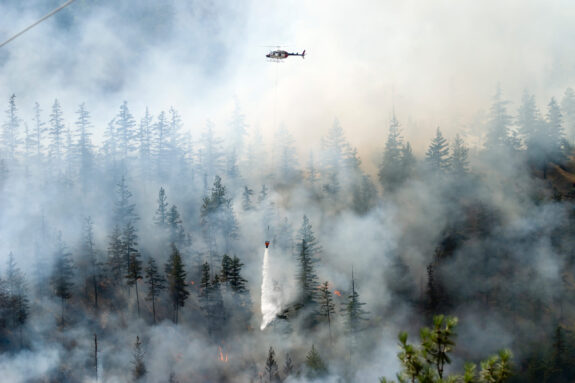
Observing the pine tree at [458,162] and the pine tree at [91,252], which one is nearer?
the pine tree at [91,252]

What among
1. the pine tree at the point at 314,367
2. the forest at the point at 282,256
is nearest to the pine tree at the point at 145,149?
the forest at the point at 282,256

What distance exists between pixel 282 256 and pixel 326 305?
Result: 51.3 ft

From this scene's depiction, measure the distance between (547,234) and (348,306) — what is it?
43.8 m

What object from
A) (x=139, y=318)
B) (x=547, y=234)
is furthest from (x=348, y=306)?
(x=547, y=234)

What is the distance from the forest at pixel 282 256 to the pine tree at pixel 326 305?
1.66 feet

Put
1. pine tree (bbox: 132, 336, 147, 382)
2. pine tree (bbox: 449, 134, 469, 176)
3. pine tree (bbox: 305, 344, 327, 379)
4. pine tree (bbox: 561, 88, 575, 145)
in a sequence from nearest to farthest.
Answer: pine tree (bbox: 305, 344, 327, 379) < pine tree (bbox: 132, 336, 147, 382) < pine tree (bbox: 449, 134, 469, 176) < pine tree (bbox: 561, 88, 575, 145)

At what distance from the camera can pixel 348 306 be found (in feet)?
240

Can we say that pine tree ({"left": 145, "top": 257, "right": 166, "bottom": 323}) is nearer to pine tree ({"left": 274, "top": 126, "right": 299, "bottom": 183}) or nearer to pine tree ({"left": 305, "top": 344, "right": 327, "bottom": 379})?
pine tree ({"left": 305, "top": 344, "right": 327, "bottom": 379})

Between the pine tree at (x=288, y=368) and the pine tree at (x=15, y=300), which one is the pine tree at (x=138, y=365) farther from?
the pine tree at (x=288, y=368)

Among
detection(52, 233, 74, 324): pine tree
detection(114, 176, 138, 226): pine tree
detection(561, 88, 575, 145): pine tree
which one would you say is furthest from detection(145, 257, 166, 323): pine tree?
detection(561, 88, 575, 145): pine tree

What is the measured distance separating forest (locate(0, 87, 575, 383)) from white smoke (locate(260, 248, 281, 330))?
23.8 inches

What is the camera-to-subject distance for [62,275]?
2997 inches

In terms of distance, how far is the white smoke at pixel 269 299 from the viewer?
256 ft

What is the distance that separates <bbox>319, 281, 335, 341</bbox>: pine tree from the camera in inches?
2906
